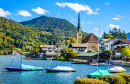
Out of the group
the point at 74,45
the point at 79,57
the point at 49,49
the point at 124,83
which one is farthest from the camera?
the point at 49,49

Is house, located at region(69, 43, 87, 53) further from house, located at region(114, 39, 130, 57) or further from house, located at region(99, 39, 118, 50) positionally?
house, located at region(114, 39, 130, 57)

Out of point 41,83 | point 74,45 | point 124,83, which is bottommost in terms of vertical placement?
point 41,83

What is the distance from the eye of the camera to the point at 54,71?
2016 inches

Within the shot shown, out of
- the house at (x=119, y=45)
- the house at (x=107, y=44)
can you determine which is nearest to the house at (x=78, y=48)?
the house at (x=107, y=44)

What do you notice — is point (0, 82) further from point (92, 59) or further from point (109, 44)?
point (109, 44)

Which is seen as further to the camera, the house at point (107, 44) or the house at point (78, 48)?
the house at point (78, 48)

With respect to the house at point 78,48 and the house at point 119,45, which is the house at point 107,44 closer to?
the house at point 78,48

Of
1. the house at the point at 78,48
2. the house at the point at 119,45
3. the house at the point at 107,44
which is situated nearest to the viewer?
the house at the point at 119,45

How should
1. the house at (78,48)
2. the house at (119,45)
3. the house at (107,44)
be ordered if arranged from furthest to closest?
the house at (78,48), the house at (107,44), the house at (119,45)

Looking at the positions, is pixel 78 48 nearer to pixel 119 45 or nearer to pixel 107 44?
pixel 107 44

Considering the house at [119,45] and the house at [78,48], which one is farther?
the house at [78,48]

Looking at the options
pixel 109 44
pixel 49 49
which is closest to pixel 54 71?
pixel 109 44

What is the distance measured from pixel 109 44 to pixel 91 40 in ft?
97.3

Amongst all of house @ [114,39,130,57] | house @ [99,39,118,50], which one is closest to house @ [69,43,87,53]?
house @ [99,39,118,50]
